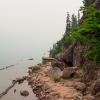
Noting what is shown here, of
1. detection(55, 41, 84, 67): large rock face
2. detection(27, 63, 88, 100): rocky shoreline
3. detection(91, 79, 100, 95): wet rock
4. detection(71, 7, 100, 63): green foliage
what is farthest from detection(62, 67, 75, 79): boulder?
detection(91, 79, 100, 95): wet rock

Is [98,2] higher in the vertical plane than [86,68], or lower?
higher

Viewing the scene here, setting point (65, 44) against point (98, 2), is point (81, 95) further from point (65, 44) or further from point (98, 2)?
point (65, 44)

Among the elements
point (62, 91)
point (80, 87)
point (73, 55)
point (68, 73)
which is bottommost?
point (62, 91)

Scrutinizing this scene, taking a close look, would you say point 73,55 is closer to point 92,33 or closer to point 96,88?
point 92,33

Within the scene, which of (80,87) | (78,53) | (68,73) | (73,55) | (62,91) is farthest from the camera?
(73,55)

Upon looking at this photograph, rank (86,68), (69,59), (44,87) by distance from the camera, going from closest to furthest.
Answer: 1. (86,68)
2. (44,87)
3. (69,59)

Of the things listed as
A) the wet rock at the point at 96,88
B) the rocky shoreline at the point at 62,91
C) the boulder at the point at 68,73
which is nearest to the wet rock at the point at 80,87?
the rocky shoreline at the point at 62,91

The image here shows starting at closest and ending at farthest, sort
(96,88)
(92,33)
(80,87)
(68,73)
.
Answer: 1. (96,88)
2. (92,33)
3. (80,87)
4. (68,73)

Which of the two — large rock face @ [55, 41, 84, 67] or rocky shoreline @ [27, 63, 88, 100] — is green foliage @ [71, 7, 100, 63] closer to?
rocky shoreline @ [27, 63, 88, 100]

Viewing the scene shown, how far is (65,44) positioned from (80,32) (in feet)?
185

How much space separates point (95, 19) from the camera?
40156 millimetres

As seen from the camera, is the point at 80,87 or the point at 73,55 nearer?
the point at 80,87

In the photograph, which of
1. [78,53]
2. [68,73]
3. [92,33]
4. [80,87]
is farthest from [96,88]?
[78,53]

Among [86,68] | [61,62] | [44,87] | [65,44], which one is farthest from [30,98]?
[65,44]
